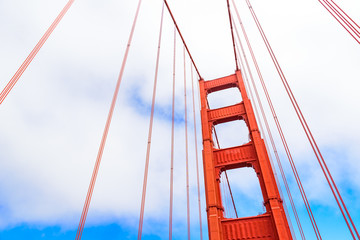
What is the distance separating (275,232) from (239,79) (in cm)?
1011

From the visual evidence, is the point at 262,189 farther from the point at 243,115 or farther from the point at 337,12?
the point at 337,12

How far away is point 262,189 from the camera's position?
444 inches

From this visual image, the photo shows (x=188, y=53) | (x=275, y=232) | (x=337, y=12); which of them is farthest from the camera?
(x=188, y=53)

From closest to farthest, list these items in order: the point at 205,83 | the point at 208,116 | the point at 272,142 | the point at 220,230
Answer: the point at 220,230, the point at 272,142, the point at 208,116, the point at 205,83

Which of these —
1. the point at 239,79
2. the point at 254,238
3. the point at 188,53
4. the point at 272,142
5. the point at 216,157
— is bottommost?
the point at 254,238

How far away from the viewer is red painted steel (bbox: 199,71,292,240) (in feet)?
33.0

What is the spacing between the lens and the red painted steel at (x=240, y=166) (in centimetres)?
1005

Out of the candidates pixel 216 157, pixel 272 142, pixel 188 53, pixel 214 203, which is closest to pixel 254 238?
pixel 214 203

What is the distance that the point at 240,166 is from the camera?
12750 mm

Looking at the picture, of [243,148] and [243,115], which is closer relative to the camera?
[243,148]

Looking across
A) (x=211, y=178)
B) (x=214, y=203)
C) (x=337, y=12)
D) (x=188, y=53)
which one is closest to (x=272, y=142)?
(x=211, y=178)

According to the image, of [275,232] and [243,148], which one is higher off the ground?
[243,148]

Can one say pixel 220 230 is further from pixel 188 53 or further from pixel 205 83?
pixel 188 53

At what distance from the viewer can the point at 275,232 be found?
31.8 ft
